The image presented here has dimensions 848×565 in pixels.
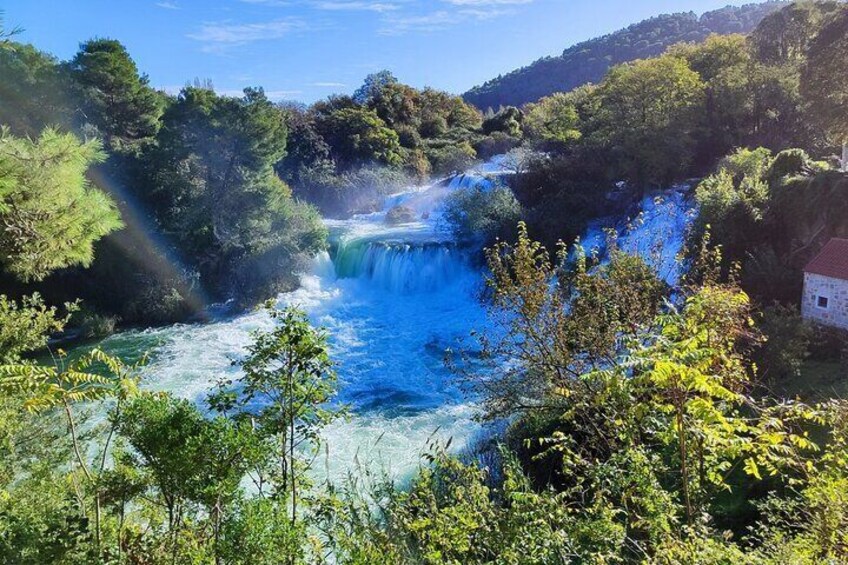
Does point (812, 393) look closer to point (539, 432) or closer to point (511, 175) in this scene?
point (539, 432)

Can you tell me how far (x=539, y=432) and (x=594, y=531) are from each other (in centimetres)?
549

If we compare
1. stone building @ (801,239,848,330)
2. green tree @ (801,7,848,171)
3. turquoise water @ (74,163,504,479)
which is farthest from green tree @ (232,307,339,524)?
green tree @ (801,7,848,171)

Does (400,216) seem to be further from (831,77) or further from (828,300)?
(828,300)

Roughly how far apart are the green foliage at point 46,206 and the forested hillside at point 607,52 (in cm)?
5910

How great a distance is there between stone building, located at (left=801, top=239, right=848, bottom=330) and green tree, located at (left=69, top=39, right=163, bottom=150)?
23.1 metres

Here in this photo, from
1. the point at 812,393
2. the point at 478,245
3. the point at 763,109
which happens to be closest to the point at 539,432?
the point at 812,393

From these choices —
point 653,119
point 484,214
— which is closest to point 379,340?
point 484,214

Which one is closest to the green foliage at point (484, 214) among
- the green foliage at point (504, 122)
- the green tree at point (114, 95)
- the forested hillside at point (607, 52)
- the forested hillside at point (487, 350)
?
the forested hillside at point (487, 350)

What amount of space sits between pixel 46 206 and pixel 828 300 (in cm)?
1320

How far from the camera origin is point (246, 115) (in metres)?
19.4

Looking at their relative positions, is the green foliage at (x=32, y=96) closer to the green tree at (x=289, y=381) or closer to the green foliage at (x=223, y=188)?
the green foliage at (x=223, y=188)

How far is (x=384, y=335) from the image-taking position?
1630 centimetres

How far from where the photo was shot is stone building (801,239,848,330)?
10.4 meters

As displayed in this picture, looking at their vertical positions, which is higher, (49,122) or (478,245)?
(49,122)
